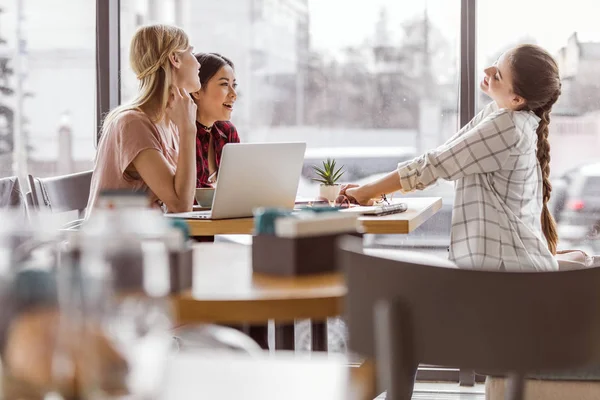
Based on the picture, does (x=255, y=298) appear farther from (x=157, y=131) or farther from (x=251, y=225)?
(x=157, y=131)

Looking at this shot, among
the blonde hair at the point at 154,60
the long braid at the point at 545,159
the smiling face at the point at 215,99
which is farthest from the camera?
the smiling face at the point at 215,99

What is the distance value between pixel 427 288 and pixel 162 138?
5.62 feet

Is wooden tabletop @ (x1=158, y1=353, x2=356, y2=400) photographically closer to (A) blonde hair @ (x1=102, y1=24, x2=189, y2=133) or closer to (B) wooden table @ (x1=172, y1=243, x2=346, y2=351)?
(B) wooden table @ (x1=172, y1=243, x2=346, y2=351)

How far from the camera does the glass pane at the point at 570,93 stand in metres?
3.71

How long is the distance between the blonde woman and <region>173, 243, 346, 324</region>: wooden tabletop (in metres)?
1.32

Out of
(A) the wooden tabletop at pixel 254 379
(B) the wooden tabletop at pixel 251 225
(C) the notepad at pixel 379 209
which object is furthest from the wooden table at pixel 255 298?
(C) the notepad at pixel 379 209

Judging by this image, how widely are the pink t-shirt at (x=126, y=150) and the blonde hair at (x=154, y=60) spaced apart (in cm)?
13

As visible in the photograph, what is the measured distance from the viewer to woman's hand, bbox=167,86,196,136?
9.50 ft

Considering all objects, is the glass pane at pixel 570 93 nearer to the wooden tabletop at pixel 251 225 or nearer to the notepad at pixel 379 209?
the notepad at pixel 379 209

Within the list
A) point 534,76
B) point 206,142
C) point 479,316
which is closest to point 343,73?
point 206,142

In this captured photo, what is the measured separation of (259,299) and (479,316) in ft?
1.23

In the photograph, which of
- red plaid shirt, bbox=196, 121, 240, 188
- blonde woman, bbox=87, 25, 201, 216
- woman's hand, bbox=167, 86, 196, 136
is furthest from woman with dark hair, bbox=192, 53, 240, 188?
woman's hand, bbox=167, 86, 196, 136

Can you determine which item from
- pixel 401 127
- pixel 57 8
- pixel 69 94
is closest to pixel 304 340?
pixel 401 127

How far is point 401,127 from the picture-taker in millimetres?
3932
